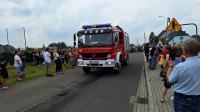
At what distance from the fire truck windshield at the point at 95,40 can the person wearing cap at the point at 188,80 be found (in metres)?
16.7

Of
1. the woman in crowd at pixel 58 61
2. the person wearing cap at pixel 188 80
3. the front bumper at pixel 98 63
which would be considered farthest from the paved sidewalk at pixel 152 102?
the woman in crowd at pixel 58 61

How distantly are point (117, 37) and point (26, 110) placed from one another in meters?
12.4

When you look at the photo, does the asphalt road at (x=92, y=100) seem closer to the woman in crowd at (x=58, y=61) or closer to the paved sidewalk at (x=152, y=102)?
the paved sidewalk at (x=152, y=102)

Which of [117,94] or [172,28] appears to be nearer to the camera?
[117,94]

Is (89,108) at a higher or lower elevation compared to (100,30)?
lower

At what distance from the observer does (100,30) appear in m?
21.9

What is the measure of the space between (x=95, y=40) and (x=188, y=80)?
56.1 feet

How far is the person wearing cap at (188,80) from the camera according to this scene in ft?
15.9

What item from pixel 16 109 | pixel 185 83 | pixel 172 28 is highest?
pixel 172 28

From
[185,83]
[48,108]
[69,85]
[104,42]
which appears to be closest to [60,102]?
[48,108]

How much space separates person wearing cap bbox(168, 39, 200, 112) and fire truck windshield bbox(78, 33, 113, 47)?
16658 millimetres

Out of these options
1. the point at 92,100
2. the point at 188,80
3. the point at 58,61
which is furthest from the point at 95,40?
the point at 188,80

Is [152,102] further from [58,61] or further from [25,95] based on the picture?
[58,61]

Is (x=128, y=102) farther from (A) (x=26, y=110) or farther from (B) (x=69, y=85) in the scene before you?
(B) (x=69, y=85)
